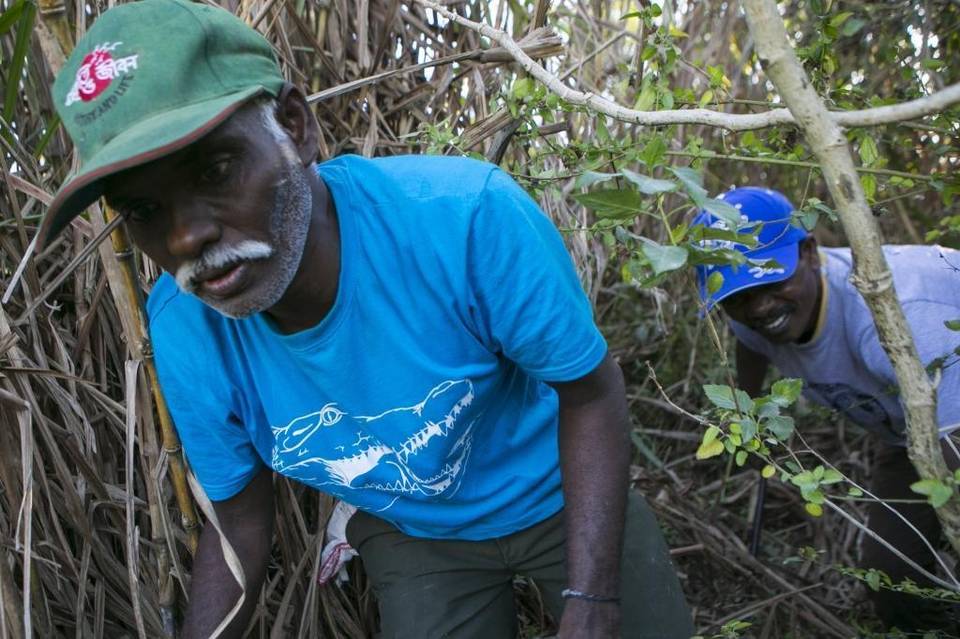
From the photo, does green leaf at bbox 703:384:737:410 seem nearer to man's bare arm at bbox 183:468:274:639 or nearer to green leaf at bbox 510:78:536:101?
green leaf at bbox 510:78:536:101

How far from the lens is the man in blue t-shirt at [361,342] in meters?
1.49

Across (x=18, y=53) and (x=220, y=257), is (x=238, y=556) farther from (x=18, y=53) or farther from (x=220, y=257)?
(x=18, y=53)

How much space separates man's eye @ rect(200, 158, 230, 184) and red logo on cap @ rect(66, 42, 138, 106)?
17cm

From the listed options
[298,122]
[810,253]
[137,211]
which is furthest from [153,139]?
[810,253]

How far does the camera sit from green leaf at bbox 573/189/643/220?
133cm

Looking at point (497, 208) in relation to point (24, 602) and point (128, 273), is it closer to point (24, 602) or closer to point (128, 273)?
point (128, 273)

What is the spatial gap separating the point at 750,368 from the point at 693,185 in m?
2.15

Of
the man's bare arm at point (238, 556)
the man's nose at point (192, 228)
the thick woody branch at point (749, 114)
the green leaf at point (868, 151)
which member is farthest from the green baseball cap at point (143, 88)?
the green leaf at point (868, 151)

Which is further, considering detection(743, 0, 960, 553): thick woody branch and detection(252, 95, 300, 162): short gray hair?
detection(252, 95, 300, 162): short gray hair

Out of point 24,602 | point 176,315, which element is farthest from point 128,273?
point 24,602

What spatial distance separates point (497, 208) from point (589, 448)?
45cm

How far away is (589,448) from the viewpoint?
180 centimetres

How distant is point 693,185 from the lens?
1255 mm

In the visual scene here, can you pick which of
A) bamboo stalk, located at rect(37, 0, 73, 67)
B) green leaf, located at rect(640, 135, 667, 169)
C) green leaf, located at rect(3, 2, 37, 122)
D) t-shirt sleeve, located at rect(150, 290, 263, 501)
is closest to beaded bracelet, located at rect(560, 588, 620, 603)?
t-shirt sleeve, located at rect(150, 290, 263, 501)
